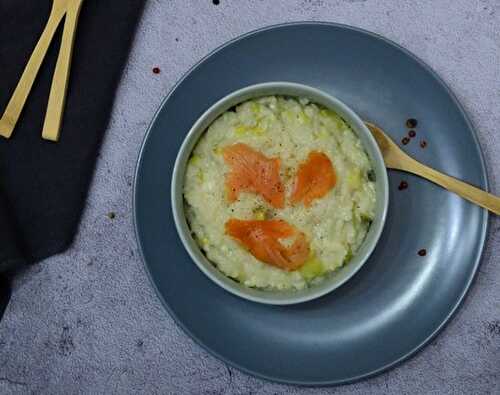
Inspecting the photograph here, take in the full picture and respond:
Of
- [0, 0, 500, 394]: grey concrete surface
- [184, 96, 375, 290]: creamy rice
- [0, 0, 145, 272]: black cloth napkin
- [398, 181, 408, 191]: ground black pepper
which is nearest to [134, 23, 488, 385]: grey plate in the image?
[398, 181, 408, 191]: ground black pepper

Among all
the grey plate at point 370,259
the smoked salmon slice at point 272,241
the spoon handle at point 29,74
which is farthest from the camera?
the spoon handle at point 29,74

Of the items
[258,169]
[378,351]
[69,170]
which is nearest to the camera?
[258,169]

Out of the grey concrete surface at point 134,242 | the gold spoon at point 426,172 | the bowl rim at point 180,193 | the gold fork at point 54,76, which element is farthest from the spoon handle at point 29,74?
the gold spoon at point 426,172

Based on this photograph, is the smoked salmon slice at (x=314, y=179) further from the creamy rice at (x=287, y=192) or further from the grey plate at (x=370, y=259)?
the grey plate at (x=370, y=259)

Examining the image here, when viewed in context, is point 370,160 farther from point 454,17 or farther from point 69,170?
point 69,170

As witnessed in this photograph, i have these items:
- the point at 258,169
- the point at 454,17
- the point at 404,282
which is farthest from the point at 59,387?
the point at 454,17

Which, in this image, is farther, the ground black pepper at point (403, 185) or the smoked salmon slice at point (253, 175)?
the ground black pepper at point (403, 185)
